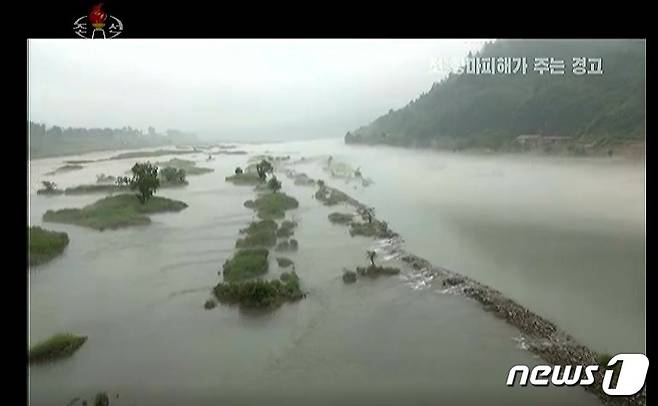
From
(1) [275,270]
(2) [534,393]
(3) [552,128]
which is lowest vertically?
(2) [534,393]

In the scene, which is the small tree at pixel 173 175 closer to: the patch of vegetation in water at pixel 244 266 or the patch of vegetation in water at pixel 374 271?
the patch of vegetation in water at pixel 244 266

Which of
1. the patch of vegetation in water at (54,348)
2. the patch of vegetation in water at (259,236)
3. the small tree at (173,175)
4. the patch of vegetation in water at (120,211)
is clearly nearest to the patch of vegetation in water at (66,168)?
the patch of vegetation in water at (120,211)

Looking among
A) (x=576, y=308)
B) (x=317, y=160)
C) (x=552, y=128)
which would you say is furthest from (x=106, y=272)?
(x=552, y=128)

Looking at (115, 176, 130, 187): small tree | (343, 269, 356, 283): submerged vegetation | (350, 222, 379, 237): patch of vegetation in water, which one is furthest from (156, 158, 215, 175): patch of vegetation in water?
(343, 269, 356, 283): submerged vegetation

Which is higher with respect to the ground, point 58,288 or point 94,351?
point 58,288
